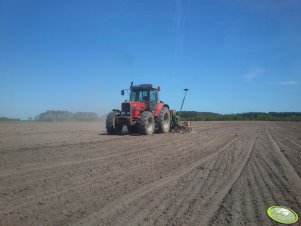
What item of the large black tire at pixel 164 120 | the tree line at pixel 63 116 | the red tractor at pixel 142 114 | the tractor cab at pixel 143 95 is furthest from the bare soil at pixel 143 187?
the tree line at pixel 63 116

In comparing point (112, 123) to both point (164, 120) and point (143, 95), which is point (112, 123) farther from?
point (164, 120)

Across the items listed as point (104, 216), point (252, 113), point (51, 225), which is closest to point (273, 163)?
point (104, 216)

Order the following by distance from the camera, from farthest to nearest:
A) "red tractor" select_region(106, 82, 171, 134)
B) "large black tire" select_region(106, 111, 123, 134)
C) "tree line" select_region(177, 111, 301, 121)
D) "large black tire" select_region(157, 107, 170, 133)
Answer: "tree line" select_region(177, 111, 301, 121), "large black tire" select_region(157, 107, 170, 133), "large black tire" select_region(106, 111, 123, 134), "red tractor" select_region(106, 82, 171, 134)

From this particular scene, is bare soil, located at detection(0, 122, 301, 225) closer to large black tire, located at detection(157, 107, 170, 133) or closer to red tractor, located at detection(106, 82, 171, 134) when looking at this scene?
red tractor, located at detection(106, 82, 171, 134)

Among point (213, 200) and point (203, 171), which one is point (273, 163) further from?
point (213, 200)

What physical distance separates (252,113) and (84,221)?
Answer: 63836mm

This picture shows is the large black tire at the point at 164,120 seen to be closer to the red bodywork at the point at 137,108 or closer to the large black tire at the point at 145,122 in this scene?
the red bodywork at the point at 137,108

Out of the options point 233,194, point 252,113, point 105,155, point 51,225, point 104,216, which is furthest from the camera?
point 252,113

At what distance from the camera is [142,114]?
1650 centimetres

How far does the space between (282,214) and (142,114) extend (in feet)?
39.1

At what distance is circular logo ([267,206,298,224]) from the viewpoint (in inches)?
184

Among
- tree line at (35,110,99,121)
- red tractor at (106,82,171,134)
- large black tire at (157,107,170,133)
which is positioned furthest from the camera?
tree line at (35,110,99,121)

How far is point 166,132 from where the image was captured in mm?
19062

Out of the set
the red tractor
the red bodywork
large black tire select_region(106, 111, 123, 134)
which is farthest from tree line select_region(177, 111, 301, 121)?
large black tire select_region(106, 111, 123, 134)
